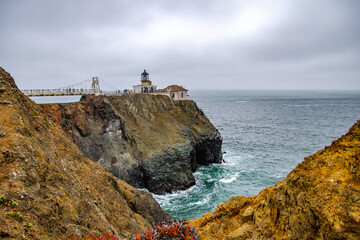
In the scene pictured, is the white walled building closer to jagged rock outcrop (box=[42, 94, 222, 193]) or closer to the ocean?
jagged rock outcrop (box=[42, 94, 222, 193])

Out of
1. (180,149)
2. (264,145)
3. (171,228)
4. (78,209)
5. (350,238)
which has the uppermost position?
(350,238)

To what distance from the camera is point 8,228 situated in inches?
307

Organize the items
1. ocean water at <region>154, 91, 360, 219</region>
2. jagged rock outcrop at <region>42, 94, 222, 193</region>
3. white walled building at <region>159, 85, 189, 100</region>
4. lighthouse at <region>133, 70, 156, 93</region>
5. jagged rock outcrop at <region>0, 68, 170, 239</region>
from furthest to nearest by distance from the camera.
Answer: lighthouse at <region>133, 70, 156, 93</region>, white walled building at <region>159, 85, 189, 100</region>, jagged rock outcrop at <region>42, 94, 222, 193</region>, ocean water at <region>154, 91, 360, 219</region>, jagged rock outcrop at <region>0, 68, 170, 239</region>

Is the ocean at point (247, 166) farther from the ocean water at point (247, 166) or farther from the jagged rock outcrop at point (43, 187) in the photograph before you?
the jagged rock outcrop at point (43, 187)

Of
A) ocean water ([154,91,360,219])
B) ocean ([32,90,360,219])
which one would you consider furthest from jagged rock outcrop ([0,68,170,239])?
ocean water ([154,91,360,219])

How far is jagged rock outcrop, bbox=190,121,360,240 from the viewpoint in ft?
17.6

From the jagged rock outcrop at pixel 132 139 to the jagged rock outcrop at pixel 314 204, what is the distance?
30007 millimetres

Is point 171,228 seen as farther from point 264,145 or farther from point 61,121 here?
point 264,145

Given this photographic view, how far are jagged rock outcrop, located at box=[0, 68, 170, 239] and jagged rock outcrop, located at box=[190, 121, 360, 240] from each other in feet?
22.3

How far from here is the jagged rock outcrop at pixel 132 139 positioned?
117 feet

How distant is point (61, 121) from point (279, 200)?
32863 millimetres

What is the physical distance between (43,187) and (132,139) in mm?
28382

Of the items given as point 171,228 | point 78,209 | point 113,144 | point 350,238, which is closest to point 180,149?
point 113,144

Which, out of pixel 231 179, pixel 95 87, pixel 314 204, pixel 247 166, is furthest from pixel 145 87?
pixel 314 204
